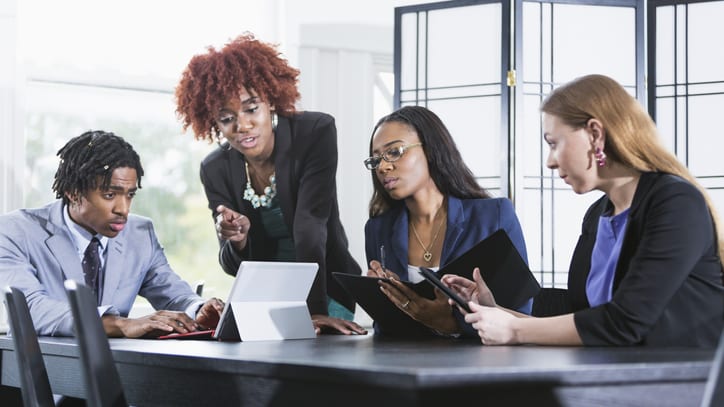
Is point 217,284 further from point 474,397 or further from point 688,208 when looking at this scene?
point 474,397

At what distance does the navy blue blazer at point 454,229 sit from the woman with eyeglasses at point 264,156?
0.37 m

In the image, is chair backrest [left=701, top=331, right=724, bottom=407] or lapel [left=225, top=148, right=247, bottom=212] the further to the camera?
lapel [left=225, top=148, right=247, bottom=212]

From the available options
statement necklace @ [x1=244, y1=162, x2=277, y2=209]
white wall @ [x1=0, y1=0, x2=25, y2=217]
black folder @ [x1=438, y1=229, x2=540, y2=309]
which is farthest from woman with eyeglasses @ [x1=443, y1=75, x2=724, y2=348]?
white wall @ [x1=0, y1=0, x2=25, y2=217]

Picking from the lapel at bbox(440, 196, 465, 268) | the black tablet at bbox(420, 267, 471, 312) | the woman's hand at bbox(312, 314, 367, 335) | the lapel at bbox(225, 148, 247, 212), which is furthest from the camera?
the lapel at bbox(225, 148, 247, 212)

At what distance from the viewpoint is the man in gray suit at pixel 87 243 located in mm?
2740

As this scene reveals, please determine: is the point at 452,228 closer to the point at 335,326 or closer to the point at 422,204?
the point at 422,204

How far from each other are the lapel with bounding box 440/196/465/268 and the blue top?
2.04 feet

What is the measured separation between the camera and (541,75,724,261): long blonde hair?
2.01 metres

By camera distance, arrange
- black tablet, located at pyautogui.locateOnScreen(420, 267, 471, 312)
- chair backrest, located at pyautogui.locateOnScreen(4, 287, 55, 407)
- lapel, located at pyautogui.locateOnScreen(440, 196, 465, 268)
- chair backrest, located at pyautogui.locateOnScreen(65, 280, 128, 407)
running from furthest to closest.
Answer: lapel, located at pyautogui.locateOnScreen(440, 196, 465, 268) < chair backrest, located at pyautogui.locateOnScreen(4, 287, 55, 407) < black tablet, located at pyautogui.locateOnScreen(420, 267, 471, 312) < chair backrest, located at pyautogui.locateOnScreen(65, 280, 128, 407)

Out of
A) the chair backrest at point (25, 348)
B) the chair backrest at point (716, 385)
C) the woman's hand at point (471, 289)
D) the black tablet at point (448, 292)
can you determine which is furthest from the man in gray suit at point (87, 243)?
the chair backrest at point (716, 385)

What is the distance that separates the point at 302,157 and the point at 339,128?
1810 millimetres

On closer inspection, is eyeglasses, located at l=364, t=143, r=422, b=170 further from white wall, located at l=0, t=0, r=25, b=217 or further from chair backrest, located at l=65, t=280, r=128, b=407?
white wall, located at l=0, t=0, r=25, b=217

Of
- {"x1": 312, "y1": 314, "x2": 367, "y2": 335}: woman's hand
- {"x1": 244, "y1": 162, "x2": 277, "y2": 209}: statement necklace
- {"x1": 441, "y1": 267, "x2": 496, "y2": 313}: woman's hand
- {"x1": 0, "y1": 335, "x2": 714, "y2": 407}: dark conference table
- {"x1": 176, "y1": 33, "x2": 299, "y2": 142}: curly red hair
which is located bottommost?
{"x1": 312, "y1": 314, "x2": 367, "y2": 335}: woman's hand

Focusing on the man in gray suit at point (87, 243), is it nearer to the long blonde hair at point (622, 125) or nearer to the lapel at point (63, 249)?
the lapel at point (63, 249)
